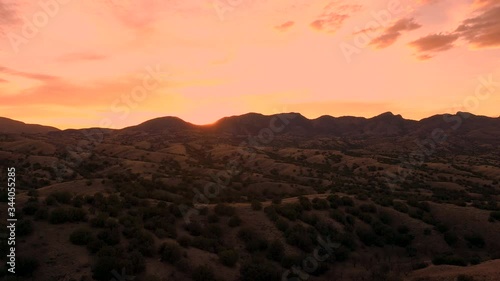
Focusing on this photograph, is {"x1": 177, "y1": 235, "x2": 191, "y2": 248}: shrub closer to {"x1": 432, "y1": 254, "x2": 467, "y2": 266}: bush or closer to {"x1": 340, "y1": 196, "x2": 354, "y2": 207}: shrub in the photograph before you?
{"x1": 432, "y1": 254, "x2": 467, "y2": 266}: bush

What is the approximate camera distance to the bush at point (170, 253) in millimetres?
19922

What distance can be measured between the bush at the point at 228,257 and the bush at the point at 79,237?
7582 millimetres

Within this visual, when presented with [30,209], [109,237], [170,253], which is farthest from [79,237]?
[170,253]

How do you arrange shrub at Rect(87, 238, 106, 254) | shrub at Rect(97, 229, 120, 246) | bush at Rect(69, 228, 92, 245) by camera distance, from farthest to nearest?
shrub at Rect(97, 229, 120, 246)
bush at Rect(69, 228, 92, 245)
shrub at Rect(87, 238, 106, 254)

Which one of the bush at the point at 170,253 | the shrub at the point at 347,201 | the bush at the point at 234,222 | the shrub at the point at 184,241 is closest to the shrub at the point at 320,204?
the shrub at the point at 347,201

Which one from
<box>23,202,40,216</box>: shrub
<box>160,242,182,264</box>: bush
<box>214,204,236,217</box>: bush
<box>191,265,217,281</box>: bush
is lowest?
<box>191,265,217,281</box>: bush

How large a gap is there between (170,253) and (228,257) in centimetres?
356

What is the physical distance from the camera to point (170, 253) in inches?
793

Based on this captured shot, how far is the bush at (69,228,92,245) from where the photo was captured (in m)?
19.5

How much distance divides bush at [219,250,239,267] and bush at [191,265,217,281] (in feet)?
6.25

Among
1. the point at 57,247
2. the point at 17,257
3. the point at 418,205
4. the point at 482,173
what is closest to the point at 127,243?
the point at 57,247

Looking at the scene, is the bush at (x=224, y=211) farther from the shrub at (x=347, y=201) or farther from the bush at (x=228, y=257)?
the shrub at (x=347, y=201)

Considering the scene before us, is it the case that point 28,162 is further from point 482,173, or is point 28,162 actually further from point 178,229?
point 482,173

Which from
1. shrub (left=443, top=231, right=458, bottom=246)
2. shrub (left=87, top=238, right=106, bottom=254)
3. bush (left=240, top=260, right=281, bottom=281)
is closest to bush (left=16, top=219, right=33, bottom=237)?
shrub (left=87, top=238, right=106, bottom=254)
